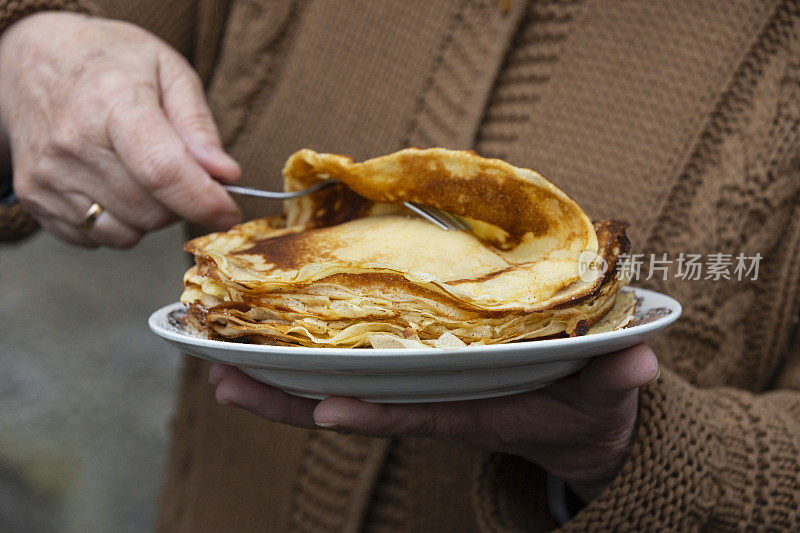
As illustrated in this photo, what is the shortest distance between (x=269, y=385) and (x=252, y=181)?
50cm

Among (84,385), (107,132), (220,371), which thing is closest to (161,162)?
(107,132)

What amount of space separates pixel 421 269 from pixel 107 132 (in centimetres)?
47

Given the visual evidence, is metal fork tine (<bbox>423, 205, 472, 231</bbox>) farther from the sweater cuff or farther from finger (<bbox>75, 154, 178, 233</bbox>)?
the sweater cuff

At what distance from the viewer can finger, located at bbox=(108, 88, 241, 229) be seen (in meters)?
0.77

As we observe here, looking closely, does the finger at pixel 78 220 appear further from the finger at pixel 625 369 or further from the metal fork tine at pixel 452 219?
the finger at pixel 625 369

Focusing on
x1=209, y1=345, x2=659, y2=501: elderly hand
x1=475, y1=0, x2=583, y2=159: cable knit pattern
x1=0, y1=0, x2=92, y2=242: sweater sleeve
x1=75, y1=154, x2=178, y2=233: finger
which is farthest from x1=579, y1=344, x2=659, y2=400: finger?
x1=0, y1=0, x2=92, y2=242: sweater sleeve

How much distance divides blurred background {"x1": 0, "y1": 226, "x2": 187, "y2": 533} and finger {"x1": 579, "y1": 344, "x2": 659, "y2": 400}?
2.06 m

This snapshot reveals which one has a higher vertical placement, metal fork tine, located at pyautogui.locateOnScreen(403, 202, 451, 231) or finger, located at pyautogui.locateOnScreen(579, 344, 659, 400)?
metal fork tine, located at pyautogui.locateOnScreen(403, 202, 451, 231)

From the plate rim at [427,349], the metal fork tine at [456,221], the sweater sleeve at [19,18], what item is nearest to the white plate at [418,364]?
the plate rim at [427,349]

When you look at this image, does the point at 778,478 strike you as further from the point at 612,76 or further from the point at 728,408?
the point at 612,76

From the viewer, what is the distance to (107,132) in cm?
80

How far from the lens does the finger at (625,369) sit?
54 cm

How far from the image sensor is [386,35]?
97 cm

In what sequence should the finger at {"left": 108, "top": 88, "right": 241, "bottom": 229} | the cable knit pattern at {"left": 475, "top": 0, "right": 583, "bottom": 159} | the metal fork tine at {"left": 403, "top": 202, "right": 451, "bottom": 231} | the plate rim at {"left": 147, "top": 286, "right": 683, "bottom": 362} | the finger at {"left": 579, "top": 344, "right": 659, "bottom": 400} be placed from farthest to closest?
the cable knit pattern at {"left": 475, "top": 0, "right": 583, "bottom": 159}, the finger at {"left": 108, "top": 88, "right": 241, "bottom": 229}, the metal fork tine at {"left": 403, "top": 202, "right": 451, "bottom": 231}, the finger at {"left": 579, "top": 344, "right": 659, "bottom": 400}, the plate rim at {"left": 147, "top": 286, "right": 683, "bottom": 362}
